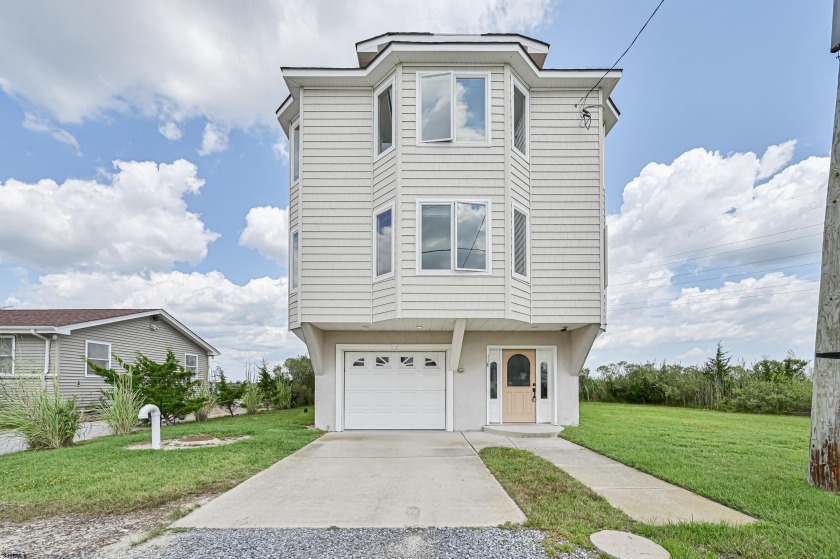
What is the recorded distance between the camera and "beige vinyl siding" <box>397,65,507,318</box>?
9414 millimetres

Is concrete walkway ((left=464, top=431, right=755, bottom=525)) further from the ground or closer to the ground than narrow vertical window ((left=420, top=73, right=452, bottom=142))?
closer to the ground

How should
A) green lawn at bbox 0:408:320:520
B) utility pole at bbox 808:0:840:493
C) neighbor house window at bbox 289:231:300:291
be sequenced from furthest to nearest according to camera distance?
neighbor house window at bbox 289:231:300:291 → utility pole at bbox 808:0:840:493 → green lawn at bbox 0:408:320:520

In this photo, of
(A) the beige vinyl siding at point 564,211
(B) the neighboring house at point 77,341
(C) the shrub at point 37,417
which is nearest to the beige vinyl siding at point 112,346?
(B) the neighboring house at point 77,341

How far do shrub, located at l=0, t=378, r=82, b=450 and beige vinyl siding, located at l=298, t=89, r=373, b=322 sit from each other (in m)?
5.08

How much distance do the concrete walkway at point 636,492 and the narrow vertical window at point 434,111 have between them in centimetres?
643

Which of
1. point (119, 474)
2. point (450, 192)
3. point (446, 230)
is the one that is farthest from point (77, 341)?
point (450, 192)

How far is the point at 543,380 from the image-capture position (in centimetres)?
1141

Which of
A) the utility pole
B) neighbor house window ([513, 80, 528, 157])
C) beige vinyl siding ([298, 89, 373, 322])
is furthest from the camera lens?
neighbor house window ([513, 80, 528, 157])

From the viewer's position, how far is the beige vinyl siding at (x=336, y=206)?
33.1 ft

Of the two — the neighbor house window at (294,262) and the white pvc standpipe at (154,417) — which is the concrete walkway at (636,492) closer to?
the neighbor house window at (294,262)

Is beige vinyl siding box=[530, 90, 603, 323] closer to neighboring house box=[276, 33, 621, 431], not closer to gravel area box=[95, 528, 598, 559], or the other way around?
neighboring house box=[276, 33, 621, 431]

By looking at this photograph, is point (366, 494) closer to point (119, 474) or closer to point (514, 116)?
point (119, 474)

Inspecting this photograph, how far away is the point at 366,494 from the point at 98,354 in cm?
1613

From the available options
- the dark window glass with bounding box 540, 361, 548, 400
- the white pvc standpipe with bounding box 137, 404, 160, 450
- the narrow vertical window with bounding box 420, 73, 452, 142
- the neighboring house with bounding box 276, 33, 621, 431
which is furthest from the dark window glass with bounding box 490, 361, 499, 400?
the white pvc standpipe with bounding box 137, 404, 160, 450
